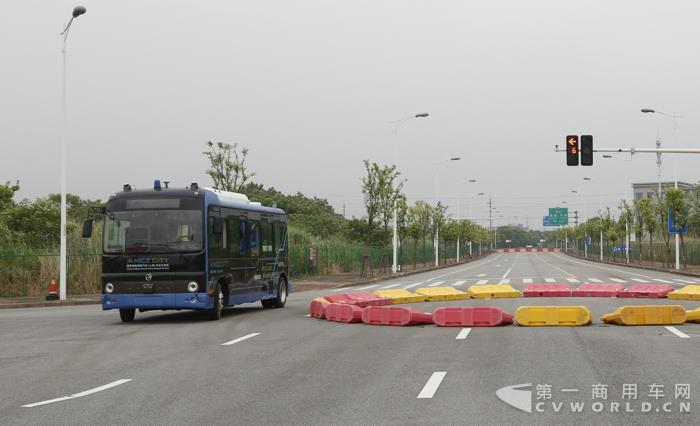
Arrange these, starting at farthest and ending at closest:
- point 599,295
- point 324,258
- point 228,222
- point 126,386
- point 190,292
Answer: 1. point 324,258
2. point 599,295
3. point 228,222
4. point 190,292
5. point 126,386

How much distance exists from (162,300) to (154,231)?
1.48 metres

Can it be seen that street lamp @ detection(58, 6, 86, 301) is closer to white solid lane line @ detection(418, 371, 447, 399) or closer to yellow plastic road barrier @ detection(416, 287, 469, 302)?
yellow plastic road barrier @ detection(416, 287, 469, 302)

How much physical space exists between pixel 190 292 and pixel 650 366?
10167 millimetres

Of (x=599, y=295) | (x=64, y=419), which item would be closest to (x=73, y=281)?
(x=599, y=295)

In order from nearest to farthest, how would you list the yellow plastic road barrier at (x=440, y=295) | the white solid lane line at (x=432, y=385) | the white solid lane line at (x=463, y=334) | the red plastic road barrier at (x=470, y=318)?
the white solid lane line at (x=432, y=385), the white solid lane line at (x=463, y=334), the red plastic road barrier at (x=470, y=318), the yellow plastic road barrier at (x=440, y=295)

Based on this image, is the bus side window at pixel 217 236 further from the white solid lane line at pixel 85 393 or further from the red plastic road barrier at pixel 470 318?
the white solid lane line at pixel 85 393

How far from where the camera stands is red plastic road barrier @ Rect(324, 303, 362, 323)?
58.7 feet

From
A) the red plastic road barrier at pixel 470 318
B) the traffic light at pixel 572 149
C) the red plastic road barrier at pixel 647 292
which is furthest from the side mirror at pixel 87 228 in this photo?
the traffic light at pixel 572 149

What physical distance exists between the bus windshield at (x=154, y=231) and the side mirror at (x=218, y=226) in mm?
503

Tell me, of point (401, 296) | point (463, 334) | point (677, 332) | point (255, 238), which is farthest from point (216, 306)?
point (677, 332)

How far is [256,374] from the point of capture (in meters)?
10.6

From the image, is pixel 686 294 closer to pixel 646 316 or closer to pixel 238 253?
pixel 646 316

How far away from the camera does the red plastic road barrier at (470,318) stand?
1636 cm

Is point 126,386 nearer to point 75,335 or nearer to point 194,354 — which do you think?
point 194,354
